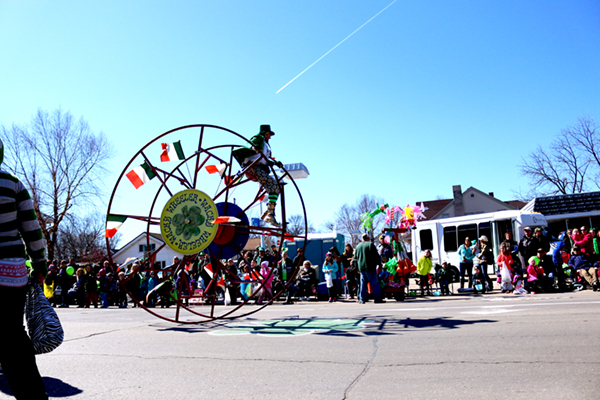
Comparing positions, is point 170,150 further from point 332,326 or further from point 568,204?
point 568,204

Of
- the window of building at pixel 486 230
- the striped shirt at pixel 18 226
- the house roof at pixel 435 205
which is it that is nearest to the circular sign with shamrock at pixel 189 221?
the striped shirt at pixel 18 226

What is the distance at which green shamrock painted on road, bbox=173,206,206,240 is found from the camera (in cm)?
731

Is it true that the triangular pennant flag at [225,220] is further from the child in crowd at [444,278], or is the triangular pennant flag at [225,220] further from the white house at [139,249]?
the white house at [139,249]

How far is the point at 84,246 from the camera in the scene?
71.3 m

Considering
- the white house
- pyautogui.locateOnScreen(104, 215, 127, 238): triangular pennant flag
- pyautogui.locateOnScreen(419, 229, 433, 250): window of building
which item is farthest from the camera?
the white house

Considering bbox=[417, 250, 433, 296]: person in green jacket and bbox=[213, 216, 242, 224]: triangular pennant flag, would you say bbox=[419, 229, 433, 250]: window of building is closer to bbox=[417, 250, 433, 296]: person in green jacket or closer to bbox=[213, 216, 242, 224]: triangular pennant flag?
bbox=[417, 250, 433, 296]: person in green jacket

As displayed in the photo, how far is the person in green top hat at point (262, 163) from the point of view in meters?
8.15

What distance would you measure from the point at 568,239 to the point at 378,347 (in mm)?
13518

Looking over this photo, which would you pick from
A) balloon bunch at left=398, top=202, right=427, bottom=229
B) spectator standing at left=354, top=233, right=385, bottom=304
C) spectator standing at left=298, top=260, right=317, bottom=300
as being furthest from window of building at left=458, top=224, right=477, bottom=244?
spectator standing at left=354, top=233, right=385, bottom=304

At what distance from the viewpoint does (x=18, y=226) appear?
344 cm

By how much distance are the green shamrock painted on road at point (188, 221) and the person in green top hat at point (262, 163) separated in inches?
49.6

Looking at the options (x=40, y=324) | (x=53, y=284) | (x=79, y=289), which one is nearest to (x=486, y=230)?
(x=79, y=289)

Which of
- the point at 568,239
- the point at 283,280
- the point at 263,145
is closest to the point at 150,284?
the point at 283,280

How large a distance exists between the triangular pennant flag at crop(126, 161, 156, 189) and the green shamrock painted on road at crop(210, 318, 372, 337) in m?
2.84
